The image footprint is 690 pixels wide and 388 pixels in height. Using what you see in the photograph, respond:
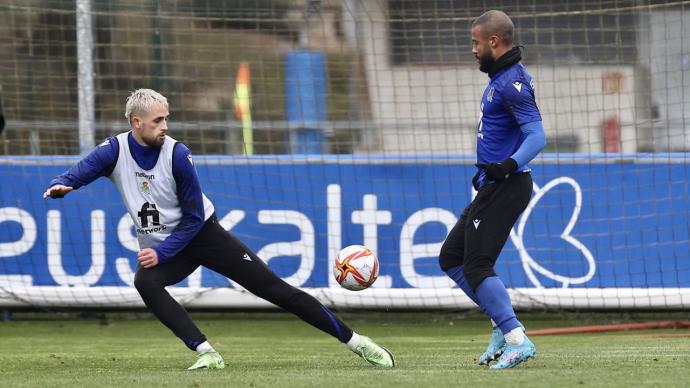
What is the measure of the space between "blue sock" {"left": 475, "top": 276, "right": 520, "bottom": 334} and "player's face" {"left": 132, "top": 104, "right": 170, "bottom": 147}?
1.94 meters

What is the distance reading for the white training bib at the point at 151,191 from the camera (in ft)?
22.8

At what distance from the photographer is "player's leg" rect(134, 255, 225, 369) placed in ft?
22.9

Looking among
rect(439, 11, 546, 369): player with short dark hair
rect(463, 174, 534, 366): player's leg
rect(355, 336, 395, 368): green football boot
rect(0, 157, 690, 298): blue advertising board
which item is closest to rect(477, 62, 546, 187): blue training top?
rect(439, 11, 546, 369): player with short dark hair

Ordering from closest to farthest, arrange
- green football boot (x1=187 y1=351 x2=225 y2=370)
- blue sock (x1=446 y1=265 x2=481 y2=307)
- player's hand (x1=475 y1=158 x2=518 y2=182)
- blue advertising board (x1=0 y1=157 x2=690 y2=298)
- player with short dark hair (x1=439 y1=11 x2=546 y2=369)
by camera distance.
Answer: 1. player's hand (x1=475 y1=158 x2=518 y2=182)
2. player with short dark hair (x1=439 y1=11 x2=546 y2=369)
3. green football boot (x1=187 y1=351 x2=225 y2=370)
4. blue sock (x1=446 y1=265 x2=481 y2=307)
5. blue advertising board (x1=0 y1=157 x2=690 y2=298)

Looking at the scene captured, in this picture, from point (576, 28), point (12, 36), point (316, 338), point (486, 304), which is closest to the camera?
point (486, 304)

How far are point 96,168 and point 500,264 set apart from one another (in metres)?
5.35

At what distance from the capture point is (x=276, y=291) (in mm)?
7070

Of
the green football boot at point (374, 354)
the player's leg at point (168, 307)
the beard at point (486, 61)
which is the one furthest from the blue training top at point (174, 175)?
the beard at point (486, 61)

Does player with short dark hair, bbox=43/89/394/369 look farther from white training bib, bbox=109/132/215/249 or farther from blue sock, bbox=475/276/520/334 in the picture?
blue sock, bbox=475/276/520/334

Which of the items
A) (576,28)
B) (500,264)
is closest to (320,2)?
(576,28)

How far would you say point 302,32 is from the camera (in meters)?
13.2

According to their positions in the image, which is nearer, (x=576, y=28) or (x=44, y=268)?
(x=44, y=268)

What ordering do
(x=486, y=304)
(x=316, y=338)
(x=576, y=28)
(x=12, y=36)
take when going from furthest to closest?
(x=12, y=36), (x=576, y=28), (x=316, y=338), (x=486, y=304)

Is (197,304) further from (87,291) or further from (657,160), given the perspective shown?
(657,160)
